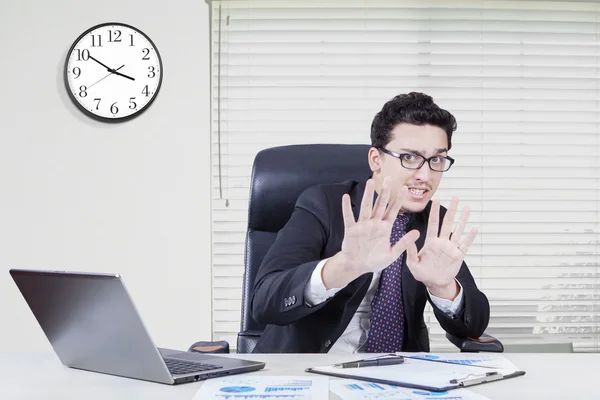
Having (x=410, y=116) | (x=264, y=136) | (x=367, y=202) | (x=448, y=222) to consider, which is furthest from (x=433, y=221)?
(x=264, y=136)

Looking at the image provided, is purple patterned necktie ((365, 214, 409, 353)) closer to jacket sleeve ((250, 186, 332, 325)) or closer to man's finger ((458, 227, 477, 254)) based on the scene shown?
jacket sleeve ((250, 186, 332, 325))

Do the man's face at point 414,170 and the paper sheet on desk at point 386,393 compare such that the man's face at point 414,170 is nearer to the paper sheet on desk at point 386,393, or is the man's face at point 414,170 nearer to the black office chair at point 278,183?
the black office chair at point 278,183

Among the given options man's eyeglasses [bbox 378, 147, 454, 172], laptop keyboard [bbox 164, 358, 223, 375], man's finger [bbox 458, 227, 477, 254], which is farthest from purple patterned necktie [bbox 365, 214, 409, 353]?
laptop keyboard [bbox 164, 358, 223, 375]

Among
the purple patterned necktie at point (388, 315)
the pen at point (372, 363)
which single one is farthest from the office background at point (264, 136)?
the pen at point (372, 363)

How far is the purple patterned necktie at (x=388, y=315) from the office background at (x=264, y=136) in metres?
1.26

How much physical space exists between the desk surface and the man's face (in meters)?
0.57

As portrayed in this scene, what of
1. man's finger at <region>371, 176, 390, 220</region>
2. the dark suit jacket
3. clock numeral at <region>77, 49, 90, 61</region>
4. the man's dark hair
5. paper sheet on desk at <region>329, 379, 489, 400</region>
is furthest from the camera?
clock numeral at <region>77, 49, 90, 61</region>

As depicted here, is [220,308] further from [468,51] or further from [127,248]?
[468,51]

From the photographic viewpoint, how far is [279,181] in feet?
6.29

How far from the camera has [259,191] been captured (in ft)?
6.29

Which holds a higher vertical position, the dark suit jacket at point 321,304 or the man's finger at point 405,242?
the man's finger at point 405,242

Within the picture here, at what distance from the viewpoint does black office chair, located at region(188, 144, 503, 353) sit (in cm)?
191

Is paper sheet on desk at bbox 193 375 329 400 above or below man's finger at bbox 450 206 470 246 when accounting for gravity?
below

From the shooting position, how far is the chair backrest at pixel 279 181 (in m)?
1.91
